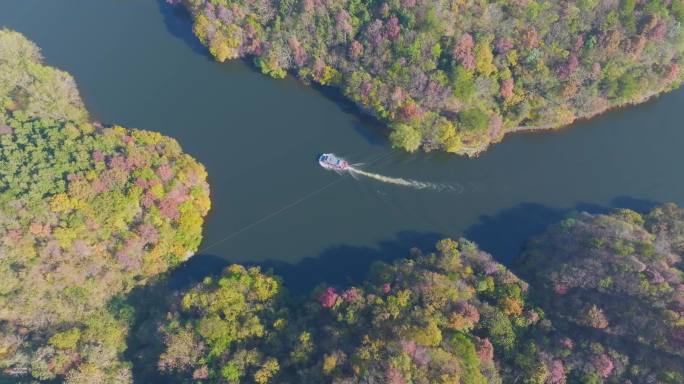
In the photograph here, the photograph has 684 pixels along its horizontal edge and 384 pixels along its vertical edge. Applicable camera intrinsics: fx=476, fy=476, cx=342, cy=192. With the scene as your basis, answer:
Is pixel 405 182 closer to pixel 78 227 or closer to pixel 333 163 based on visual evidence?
pixel 333 163

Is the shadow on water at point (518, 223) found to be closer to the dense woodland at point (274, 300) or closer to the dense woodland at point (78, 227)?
the dense woodland at point (274, 300)

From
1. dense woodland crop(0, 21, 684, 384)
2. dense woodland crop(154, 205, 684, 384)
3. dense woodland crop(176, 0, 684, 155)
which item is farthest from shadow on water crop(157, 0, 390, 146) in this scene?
dense woodland crop(154, 205, 684, 384)

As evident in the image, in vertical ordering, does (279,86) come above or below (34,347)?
above

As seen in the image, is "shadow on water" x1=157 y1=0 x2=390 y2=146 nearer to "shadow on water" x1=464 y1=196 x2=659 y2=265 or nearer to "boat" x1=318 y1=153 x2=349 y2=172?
"boat" x1=318 y1=153 x2=349 y2=172

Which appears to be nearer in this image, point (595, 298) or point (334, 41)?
point (595, 298)

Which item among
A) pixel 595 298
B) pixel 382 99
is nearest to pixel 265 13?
pixel 382 99

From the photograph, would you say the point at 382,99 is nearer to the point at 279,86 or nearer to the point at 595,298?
the point at 279,86

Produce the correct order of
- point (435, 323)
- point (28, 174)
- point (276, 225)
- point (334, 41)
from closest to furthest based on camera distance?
1. point (435, 323)
2. point (28, 174)
3. point (276, 225)
4. point (334, 41)

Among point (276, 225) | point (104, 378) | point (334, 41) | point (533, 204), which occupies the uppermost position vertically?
point (334, 41)

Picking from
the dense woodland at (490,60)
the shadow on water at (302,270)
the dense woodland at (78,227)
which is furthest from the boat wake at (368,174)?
the dense woodland at (78,227)
